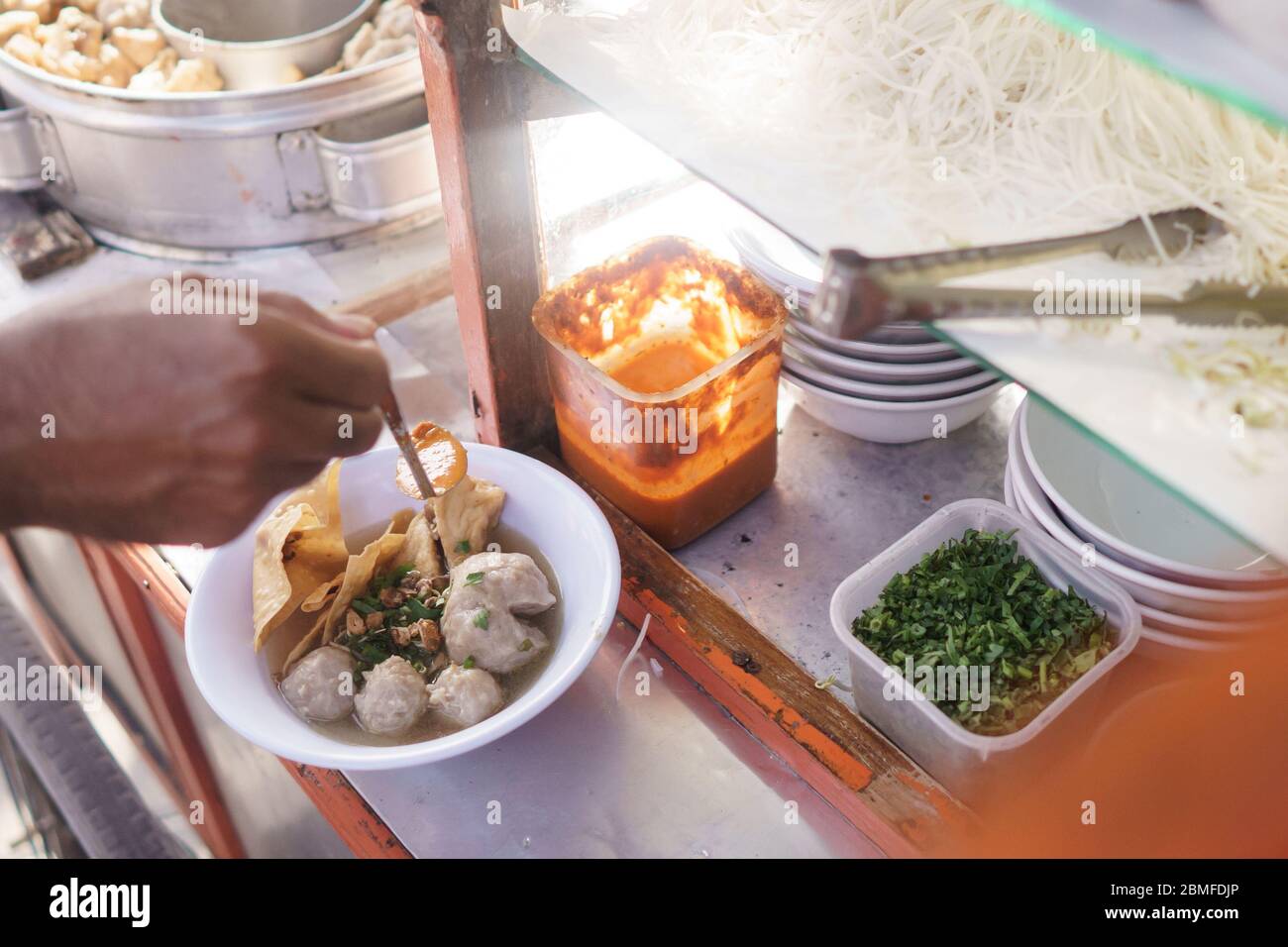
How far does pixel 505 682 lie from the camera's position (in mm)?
1404

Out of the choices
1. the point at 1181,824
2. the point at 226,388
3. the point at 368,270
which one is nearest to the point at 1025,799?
the point at 1181,824

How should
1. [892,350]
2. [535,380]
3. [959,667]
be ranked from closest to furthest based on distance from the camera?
[959,667], [892,350], [535,380]

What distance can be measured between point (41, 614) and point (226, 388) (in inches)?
98.4

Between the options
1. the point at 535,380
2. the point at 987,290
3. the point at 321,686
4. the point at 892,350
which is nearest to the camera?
the point at 987,290

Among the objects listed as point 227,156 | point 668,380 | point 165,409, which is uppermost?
point 165,409

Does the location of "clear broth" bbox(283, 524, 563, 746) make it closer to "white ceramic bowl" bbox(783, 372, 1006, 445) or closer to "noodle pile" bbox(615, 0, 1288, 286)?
"white ceramic bowl" bbox(783, 372, 1006, 445)

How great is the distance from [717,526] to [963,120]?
30.3 inches

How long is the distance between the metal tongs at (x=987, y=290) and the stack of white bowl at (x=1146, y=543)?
25 cm

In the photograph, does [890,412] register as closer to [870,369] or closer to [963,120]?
[870,369]

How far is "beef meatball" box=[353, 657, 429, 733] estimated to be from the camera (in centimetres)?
132

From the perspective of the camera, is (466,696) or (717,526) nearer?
(466,696)

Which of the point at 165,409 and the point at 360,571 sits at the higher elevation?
the point at 165,409

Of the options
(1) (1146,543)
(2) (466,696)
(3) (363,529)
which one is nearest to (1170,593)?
(1) (1146,543)

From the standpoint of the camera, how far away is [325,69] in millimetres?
2469
